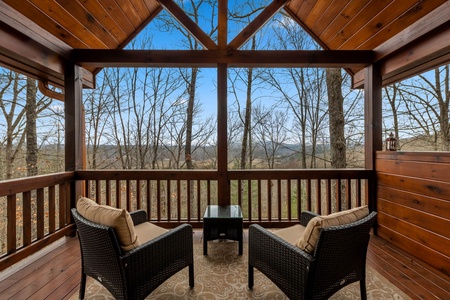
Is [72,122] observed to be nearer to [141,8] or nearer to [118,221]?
[141,8]

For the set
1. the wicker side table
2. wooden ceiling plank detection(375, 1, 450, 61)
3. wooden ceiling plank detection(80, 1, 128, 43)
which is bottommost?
the wicker side table

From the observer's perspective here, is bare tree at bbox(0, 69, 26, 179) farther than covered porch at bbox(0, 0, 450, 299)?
Yes

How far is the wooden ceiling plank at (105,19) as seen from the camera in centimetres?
293

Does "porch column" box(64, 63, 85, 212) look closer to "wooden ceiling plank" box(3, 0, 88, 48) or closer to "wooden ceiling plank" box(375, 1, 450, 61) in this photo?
"wooden ceiling plank" box(3, 0, 88, 48)

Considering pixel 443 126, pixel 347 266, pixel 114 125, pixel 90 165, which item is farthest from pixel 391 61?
pixel 90 165

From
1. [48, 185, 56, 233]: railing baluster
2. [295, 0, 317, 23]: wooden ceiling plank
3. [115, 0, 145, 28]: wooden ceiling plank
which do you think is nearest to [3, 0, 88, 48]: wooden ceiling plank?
[115, 0, 145, 28]: wooden ceiling plank

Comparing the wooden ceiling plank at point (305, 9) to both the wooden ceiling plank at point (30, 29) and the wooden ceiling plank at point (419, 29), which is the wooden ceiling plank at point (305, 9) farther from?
the wooden ceiling plank at point (30, 29)

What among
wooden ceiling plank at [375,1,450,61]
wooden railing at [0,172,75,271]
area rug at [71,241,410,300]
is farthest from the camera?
wooden railing at [0,172,75,271]

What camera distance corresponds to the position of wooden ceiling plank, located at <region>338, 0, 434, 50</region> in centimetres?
258

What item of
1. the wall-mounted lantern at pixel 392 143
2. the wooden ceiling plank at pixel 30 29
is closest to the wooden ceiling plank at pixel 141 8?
the wooden ceiling plank at pixel 30 29

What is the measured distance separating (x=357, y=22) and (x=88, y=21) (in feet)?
12.8

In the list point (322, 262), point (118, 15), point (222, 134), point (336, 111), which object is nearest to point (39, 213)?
point (222, 134)

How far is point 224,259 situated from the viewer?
250 cm

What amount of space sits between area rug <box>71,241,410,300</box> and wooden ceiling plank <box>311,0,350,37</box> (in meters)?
3.45
